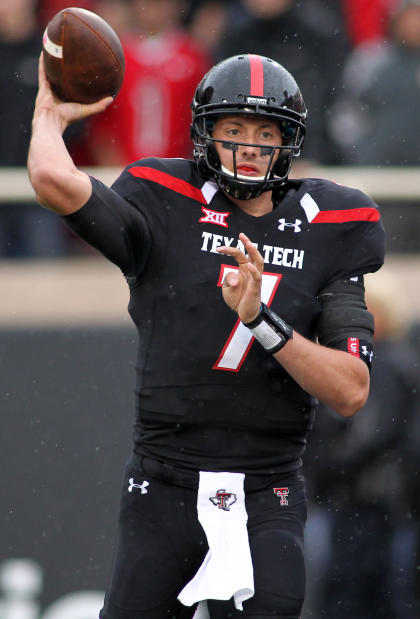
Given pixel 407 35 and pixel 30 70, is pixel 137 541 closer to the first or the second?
pixel 30 70

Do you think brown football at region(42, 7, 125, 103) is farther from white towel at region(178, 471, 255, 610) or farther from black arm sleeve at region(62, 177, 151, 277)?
white towel at region(178, 471, 255, 610)

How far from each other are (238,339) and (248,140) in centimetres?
63

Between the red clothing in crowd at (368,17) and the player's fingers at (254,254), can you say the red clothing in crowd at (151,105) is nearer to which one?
the red clothing in crowd at (368,17)

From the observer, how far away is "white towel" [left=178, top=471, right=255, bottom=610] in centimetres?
330

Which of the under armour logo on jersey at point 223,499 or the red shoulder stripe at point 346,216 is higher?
the red shoulder stripe at point 346,216

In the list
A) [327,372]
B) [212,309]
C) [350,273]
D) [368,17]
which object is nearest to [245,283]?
[212,309]

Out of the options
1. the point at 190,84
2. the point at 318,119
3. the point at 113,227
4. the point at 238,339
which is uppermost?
the point at 190,84

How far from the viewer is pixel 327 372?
3373 mm

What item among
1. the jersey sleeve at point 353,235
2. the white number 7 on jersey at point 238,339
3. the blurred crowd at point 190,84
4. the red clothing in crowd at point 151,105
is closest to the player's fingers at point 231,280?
the white number 7 on jersey at point 238,339

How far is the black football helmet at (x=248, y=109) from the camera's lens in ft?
11.6

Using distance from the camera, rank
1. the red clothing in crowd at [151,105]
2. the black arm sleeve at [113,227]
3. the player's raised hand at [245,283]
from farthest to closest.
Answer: the red clothing in crowd at [151,105], the black arm sleeve at [113,227], the player's raised hand at [245,283]

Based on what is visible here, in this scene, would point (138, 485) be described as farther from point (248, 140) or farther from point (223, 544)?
point (248, 140)

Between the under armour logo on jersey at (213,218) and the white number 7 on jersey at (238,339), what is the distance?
15 cm

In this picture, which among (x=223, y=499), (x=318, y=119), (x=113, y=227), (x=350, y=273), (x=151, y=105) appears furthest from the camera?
(x=151, y=105)
